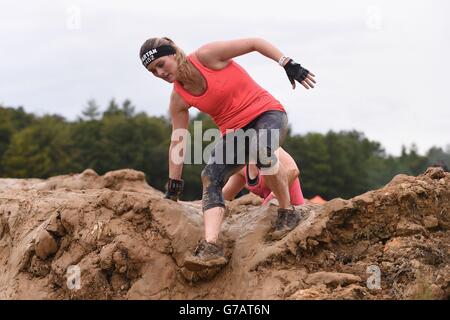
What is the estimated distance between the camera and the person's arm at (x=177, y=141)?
5.25 metres

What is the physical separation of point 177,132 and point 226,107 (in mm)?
536

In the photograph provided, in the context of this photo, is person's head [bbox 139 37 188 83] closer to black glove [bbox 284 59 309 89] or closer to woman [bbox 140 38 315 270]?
woman [bbox 140 38 315 270]

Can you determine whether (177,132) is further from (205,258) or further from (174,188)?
(205,258)

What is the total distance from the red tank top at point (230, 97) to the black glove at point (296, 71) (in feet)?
1.11

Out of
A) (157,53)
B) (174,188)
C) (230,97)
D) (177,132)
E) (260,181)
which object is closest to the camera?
(157,53)

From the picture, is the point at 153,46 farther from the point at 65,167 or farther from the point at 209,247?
the point at 65,167

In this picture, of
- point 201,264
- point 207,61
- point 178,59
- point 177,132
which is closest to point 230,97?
point 207,61

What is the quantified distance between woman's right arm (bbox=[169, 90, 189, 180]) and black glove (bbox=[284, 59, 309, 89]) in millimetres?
841

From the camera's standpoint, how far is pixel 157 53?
486 centimetres

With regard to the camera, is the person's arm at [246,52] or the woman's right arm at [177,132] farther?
the woman's right arm at [177,132]

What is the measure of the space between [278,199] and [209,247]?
0.66 m

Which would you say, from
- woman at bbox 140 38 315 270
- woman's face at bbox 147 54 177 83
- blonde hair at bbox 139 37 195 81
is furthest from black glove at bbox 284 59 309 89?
woman's face at bbox 147 54 177 83

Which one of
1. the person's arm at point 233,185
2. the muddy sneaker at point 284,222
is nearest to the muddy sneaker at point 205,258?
the muddy sneaker at point 284,222

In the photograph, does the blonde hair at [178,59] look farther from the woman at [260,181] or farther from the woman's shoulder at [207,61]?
the woman at [260,181]
